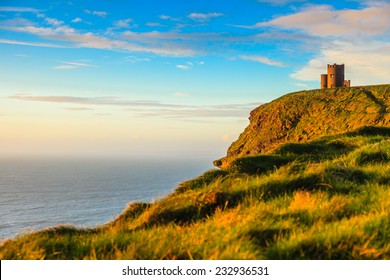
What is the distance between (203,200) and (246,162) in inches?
184

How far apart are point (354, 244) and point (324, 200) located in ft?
7.19

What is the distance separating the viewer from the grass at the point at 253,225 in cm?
566

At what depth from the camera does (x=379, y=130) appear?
21.0 metres

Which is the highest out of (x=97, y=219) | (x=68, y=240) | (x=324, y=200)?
(x=324, y=200)

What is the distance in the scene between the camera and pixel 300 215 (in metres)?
7.00

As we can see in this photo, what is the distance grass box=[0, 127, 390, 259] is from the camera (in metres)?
5.66

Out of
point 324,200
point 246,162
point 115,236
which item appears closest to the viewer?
point 115,236

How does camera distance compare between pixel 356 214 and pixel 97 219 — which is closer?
pixel 356 214

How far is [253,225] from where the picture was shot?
6398 millimetres

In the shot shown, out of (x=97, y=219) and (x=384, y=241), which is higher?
(x=384, y=241)
